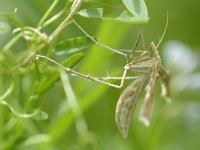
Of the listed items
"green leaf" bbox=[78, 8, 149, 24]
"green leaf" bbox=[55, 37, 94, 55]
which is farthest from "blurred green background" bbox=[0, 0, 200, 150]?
"green leaf" bbox=[78, 8, 149, 24]

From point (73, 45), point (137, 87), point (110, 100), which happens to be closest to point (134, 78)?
point (137, 87)

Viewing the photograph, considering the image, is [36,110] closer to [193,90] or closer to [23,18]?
[23,18]

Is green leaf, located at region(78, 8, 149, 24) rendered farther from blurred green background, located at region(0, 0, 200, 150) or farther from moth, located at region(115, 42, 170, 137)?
blurred green background, located at region(0, 0, 200, 150)

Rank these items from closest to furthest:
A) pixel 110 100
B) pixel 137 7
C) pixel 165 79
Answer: pixel 137 7 → pixel 165 79 → pixel 110 100

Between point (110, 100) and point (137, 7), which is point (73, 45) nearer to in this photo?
point (137, 7)

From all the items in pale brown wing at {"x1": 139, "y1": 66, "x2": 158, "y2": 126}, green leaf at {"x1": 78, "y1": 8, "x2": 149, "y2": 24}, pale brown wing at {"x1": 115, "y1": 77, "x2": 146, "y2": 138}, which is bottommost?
pale brown wing at {"x1": 115, "y1": 77, "x2": 146, "y2": 138}

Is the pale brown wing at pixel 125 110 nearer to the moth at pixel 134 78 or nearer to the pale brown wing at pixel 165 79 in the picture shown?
the moth at pixel 134 78

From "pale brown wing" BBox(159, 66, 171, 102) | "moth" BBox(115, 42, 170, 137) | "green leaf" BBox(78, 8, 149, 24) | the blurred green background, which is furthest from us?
the blurred green background

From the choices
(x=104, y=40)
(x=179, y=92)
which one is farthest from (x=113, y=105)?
(x=179, y=92)
